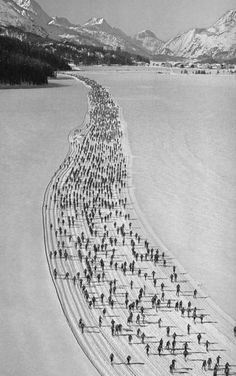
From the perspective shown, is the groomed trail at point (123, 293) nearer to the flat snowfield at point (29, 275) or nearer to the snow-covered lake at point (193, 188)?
the flat snowfield at point (29, 275)

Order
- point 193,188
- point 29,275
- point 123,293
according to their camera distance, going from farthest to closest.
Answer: point 193,188 < point 29,275 < point 123,293

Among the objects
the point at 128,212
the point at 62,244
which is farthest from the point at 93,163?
the point at 62,244

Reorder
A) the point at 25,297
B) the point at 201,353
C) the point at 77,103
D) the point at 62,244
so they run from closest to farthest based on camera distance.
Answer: the point at 201,353 → the point at 25,297 → the point at 62,244 → the point at 77,103

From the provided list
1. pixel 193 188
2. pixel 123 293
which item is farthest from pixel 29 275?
pixel 193 188

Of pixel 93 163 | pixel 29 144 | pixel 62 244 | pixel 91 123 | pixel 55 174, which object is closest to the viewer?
pixel 62 244

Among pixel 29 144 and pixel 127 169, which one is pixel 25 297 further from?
pixel 29 144

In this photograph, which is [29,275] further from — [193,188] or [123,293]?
[193,188]

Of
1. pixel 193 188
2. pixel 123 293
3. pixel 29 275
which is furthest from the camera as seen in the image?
pixel 193 188
